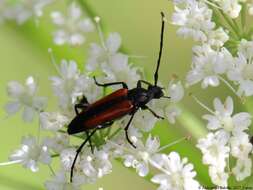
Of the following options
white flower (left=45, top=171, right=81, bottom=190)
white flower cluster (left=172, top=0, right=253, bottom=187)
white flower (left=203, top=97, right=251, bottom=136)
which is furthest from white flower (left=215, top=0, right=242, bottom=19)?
white flower (left=45, top=171, right=81, bottom=190)

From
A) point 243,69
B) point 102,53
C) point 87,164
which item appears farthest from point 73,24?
point 243,69

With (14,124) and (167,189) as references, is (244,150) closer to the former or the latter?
(167,189)

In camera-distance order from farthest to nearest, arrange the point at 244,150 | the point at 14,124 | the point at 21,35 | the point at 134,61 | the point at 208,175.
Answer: the point at 14,124 < the point at 21,35 < the point at 134,61 < the point at 208,175 < the point at 244,150

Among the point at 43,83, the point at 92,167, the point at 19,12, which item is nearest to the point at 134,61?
the point at 92,167

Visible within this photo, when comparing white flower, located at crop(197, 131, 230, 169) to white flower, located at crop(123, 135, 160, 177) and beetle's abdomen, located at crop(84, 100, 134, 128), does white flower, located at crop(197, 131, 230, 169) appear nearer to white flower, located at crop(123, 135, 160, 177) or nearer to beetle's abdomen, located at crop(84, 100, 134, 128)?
white flower, located at crop(123, 135, 160, 177)

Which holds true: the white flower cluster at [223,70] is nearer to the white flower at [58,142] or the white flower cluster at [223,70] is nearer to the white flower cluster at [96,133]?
the white flower cluster at [96,133]

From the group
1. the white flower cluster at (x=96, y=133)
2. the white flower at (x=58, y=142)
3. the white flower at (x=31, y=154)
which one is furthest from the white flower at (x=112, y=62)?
the white flower at (x=31, y=154)
